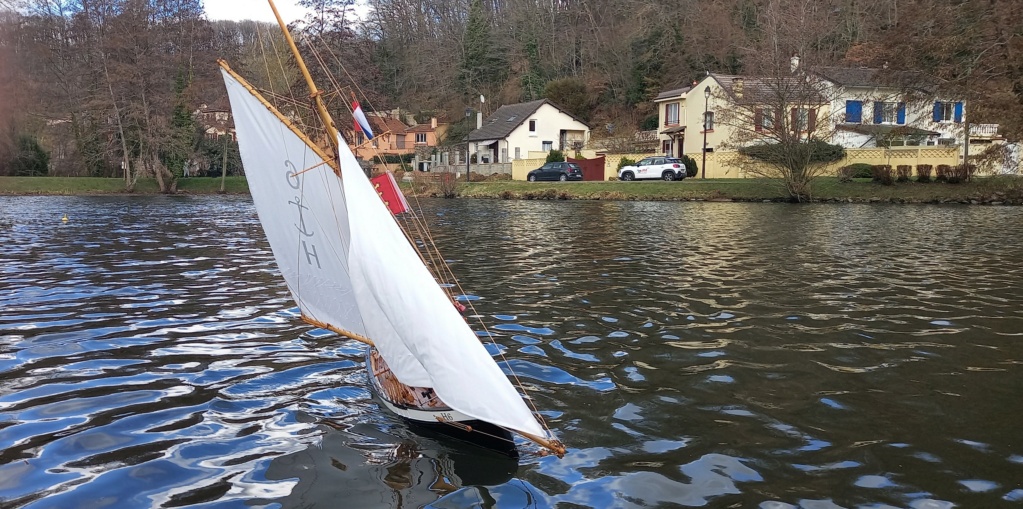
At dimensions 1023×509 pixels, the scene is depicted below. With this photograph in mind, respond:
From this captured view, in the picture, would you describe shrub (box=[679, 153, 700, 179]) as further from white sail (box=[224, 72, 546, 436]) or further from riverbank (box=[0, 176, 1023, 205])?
white sail (box=[224, 72, 546, 436])

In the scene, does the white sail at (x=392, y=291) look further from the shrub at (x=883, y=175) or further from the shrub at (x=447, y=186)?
the shrub at (x=447, y=186)

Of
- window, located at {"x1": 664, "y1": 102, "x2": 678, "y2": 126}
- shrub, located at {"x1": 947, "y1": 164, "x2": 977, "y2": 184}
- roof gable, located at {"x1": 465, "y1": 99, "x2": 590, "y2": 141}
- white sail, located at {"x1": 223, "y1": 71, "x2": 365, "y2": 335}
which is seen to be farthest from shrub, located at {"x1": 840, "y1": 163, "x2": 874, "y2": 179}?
white sail, located at {"x1": 223, "y1": 71, "x2": 365, "y2": 335}

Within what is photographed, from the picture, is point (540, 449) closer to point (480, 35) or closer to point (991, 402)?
point (991, 402)

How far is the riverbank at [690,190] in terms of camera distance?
145 ft

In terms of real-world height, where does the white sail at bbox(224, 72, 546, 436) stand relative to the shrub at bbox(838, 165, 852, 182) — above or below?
below

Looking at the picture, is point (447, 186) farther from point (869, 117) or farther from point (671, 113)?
point (869, 117)

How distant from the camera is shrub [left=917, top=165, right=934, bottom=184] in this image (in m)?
46.8

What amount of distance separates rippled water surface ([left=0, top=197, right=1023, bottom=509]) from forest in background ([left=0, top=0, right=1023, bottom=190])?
77.6 feet

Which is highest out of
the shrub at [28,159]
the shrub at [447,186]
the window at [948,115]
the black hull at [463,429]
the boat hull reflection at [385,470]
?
the window at [948,115]

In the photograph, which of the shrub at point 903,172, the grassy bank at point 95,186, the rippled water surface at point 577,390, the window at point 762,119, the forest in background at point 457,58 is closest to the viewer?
the rippled water surface at point 577,390

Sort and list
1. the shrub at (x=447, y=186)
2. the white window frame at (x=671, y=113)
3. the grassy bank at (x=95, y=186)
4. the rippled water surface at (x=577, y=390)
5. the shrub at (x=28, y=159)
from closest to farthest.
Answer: the rippled water surface at (x=577, y=390) → the shrub at (x=447, y=186) → the grassy bank at (x=95, y=186) → the shrub at (x=28, y=159) → the white window frame at (x=671, y=113)

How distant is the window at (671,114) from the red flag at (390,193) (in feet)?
230

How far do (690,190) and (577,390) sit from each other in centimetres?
4458

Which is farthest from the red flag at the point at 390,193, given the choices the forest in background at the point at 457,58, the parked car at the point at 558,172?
the parked car at the point at 558,172
